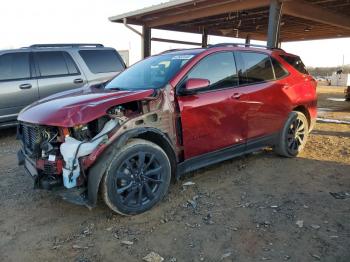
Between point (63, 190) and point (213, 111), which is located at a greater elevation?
point (213, 111)

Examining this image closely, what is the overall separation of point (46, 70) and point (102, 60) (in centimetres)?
136

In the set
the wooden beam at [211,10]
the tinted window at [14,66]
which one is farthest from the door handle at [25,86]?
the wooden beam at [211,10]

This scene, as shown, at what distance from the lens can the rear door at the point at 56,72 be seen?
285 inches

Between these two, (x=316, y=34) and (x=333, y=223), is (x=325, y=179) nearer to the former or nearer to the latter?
(x=333, y=223)

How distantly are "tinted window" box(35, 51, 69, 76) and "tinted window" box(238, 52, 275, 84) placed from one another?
4486 mm

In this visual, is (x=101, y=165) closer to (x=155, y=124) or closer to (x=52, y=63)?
(x=155, y=124)

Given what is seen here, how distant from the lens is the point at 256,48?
5086mm

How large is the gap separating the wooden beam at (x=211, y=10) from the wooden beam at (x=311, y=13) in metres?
0.83

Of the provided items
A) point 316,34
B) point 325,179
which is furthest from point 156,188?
point 316,34

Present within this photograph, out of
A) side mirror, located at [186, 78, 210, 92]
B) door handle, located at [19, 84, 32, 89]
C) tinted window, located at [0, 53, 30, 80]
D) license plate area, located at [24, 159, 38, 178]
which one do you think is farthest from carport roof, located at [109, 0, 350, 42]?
license plate area, located at [24, 159, 38, 178]

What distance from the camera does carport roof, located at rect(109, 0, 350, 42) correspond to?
10297 mm

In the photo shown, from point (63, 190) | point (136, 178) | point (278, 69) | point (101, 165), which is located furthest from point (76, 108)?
point (278, 69)

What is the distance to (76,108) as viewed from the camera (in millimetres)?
3316

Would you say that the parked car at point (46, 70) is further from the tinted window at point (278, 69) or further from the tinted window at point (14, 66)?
the tinted window at point (278, 69)
